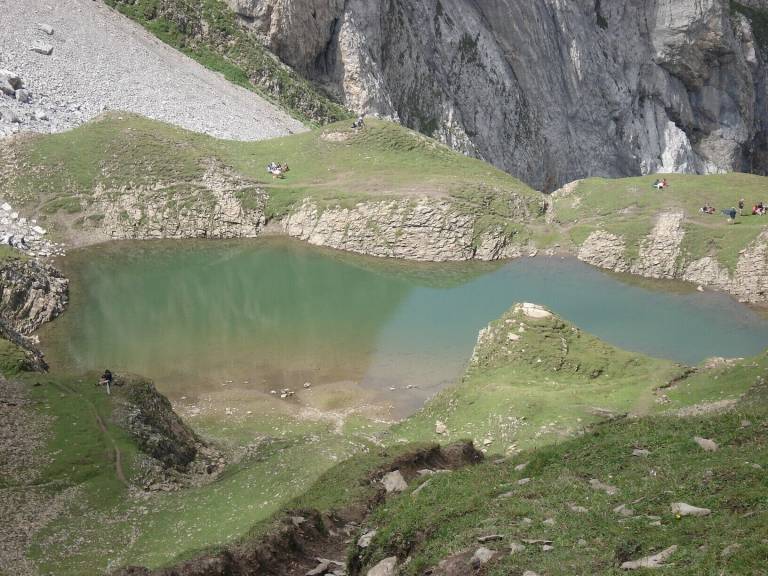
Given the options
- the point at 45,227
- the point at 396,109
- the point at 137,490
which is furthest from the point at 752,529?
the point at 396,109

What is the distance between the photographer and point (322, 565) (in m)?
15.5

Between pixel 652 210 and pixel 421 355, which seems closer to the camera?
pixel 421 355

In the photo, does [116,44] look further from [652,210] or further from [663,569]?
[663,569]

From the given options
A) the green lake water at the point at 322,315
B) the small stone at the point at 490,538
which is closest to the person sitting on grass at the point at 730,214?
the green lake water at the point at 322,315

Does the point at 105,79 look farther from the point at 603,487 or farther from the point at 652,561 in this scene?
the point at 652,561

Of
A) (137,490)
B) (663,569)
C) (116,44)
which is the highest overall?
(116,44)

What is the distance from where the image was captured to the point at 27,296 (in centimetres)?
4175

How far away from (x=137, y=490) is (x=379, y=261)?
34.4m

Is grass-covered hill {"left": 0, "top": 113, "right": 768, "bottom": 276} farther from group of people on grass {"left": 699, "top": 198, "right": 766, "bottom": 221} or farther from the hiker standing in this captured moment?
the hiker standing

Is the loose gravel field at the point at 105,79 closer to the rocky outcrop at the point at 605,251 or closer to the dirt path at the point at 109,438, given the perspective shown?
the rocky outcrop at the point at 605,251

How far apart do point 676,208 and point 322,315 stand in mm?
27960

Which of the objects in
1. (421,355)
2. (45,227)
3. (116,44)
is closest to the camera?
(421,355)

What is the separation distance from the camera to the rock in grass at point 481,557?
12.1 metres

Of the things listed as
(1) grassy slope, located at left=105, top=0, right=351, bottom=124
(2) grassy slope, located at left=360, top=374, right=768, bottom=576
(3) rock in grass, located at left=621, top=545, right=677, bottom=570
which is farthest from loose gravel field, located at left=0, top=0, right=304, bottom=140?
(3) rock in grass, located at left=621, top=545, right=677, bottom=570
